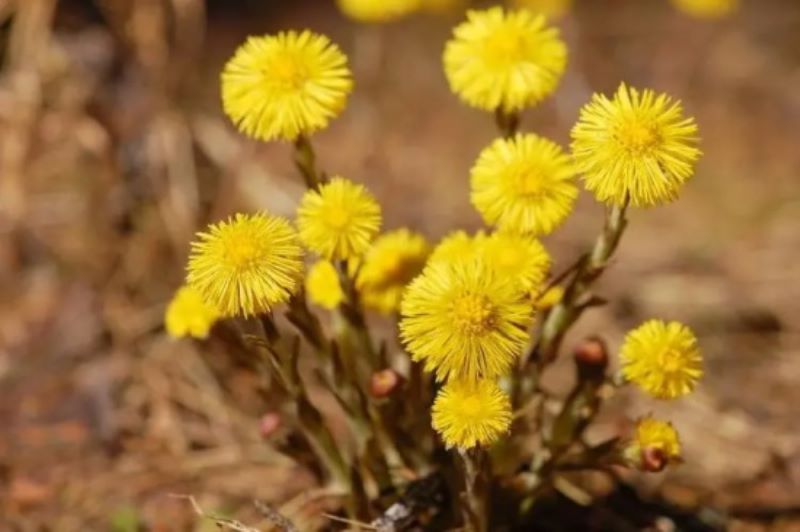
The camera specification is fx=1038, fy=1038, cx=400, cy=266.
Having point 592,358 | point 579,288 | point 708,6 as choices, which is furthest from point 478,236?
point 708,6

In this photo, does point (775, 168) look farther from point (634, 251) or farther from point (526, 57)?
point (526, 57)

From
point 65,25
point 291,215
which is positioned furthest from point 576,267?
point 65,25

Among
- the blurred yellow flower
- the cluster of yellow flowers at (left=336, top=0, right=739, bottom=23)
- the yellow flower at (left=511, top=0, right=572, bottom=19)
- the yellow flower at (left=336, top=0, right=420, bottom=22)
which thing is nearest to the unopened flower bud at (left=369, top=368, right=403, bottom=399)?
the cluster of yellow flowers at (left=336, top=0, right=739, bottom=23)

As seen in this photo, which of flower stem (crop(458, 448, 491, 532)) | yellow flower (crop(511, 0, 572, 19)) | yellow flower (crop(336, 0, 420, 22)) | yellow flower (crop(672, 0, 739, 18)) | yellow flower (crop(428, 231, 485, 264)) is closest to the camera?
flower stem (crop(458, 448, 491, 532))

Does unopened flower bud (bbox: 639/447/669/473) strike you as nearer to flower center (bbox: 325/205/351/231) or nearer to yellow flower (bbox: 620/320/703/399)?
yellow flower (bbox: 620/320/703/399)

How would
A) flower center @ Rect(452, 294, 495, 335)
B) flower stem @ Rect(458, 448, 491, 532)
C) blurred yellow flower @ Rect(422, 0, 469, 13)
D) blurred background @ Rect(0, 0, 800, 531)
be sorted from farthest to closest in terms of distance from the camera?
blurred yellow flower @ Rect(422, 0, 469, 13) < blurred background @ Rect(0, 0, 800, 531) < flower stem @ Rect(458, 448, 491, 532) < flower center @ Rect(452, 294, 495, 335)

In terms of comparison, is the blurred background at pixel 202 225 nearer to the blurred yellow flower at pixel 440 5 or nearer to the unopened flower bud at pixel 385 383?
the unopened flower bud at pixel 385 383
